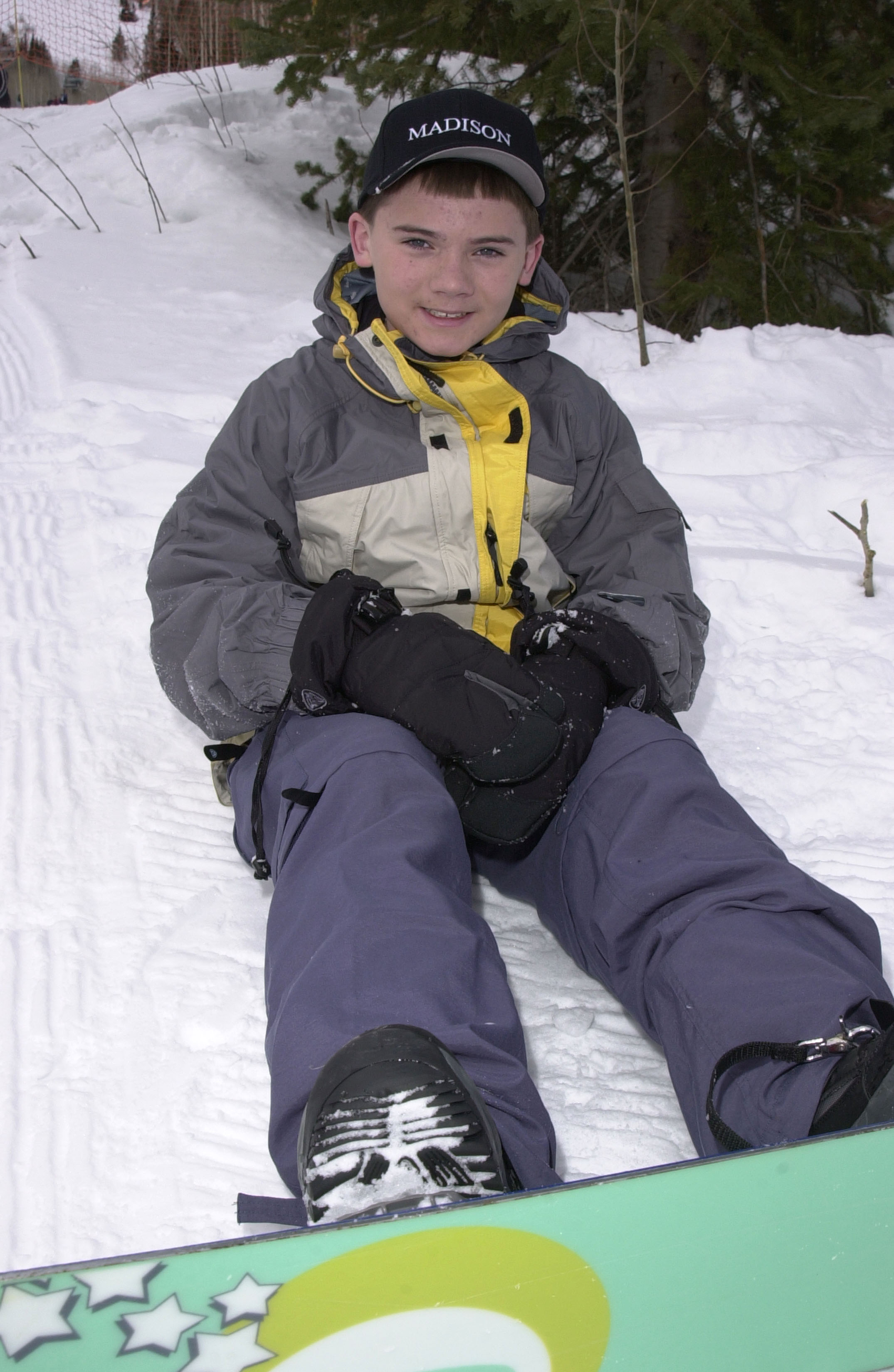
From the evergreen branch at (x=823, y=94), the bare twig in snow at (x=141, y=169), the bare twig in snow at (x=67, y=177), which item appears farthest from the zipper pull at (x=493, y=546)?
the bare twig in snow at (x=67, y=177)

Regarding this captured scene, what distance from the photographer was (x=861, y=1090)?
1.11 m

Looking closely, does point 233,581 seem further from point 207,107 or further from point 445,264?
point 207,107

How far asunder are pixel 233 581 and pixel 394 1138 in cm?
111

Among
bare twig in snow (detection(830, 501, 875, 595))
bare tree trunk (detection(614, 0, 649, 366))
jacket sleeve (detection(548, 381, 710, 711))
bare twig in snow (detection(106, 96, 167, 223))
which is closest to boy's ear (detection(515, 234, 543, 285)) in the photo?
jacket sleeve (detection(548, 381, 710, 711))

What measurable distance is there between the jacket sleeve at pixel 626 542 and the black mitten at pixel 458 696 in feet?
1.16

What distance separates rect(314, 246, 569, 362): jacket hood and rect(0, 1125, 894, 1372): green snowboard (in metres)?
1.56

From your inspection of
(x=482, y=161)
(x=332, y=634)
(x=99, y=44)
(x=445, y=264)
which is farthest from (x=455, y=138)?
(x=99, y=44)

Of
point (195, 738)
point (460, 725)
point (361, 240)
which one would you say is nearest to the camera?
point (460, 725)

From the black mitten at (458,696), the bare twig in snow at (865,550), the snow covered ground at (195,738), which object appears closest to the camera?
the snow covered ground at (195,738)

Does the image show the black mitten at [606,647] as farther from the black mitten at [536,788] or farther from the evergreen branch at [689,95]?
the evergreen branch at [689,95]

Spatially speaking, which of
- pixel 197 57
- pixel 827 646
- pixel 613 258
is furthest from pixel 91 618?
pixel 197 57

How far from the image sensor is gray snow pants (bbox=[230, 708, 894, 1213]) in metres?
1.19

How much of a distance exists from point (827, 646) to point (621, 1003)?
143 centimetres

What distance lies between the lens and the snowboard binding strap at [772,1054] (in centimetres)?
118
